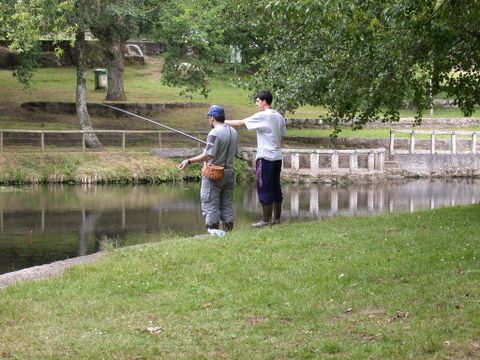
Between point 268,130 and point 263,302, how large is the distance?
4.88m

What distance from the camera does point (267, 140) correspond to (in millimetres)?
12984

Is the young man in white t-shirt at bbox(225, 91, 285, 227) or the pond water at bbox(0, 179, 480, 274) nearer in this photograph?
the young man in white t-shirt at bbox(225, 91, 285, 227)

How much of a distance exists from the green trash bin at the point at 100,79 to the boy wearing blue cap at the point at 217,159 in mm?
31582

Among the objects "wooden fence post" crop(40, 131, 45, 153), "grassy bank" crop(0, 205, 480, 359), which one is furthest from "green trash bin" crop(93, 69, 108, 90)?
"grassy bank" crop(0, 205, 480, 359)

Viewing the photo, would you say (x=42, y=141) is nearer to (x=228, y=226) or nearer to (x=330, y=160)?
(x=330, y=160)

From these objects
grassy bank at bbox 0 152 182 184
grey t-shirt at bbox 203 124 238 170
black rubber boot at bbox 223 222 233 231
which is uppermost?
grey t-shirt at bbox 203 124 238 170

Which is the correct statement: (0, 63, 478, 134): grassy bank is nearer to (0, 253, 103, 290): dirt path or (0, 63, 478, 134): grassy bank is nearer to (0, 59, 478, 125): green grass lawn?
(0, 59, 478, 125): green grass lawn

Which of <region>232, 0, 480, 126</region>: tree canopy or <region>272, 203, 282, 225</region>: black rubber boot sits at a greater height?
<region>232, 0, 480, 126</region>: tree canopy

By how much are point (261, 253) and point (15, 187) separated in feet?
62.2

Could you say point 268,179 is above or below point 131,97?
below

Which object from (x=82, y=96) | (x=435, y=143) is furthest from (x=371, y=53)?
(x=435, y=143)

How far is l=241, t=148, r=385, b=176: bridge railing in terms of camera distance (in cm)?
3266

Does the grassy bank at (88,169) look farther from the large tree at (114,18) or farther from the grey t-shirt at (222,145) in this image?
the grey t-shirt at (222,145)

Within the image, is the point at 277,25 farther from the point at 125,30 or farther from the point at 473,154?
the point at 473,154
